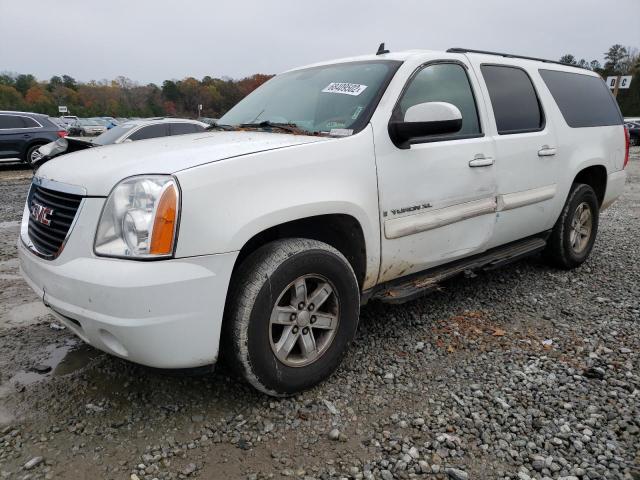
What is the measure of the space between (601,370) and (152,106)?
76.0m

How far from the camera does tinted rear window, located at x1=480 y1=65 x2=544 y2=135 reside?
341 cm

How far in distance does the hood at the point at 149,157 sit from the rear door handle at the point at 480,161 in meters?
1.14

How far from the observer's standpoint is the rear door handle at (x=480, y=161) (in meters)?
3.06

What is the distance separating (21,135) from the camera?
13109 mm

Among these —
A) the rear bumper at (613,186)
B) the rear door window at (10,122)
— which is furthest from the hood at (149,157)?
the rear door window at (10,122)

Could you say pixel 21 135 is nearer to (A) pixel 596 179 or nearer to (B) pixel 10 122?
(B) pixel 10 122

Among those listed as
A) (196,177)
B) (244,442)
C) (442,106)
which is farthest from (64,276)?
(442,106)

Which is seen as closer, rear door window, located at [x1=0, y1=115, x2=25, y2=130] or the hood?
the hood

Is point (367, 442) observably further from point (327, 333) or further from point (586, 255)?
point (586, 255)

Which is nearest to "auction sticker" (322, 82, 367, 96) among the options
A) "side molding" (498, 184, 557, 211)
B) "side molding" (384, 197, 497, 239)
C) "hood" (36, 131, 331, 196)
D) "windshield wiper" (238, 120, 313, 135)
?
"windshield wiper" (238, 120, 313, 135)

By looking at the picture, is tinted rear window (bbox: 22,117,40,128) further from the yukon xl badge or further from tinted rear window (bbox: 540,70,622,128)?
the yukon xl badge

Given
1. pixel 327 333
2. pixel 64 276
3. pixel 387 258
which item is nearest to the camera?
pixel 64 276

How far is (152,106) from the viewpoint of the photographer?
232ft

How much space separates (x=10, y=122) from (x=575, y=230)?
14.4 m
